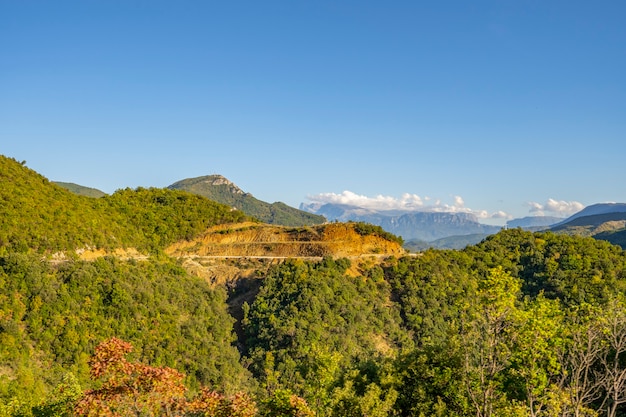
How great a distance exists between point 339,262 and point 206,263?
20199 mm

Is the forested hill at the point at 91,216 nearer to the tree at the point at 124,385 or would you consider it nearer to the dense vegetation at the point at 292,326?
the dense vegetation at the point at 292,326

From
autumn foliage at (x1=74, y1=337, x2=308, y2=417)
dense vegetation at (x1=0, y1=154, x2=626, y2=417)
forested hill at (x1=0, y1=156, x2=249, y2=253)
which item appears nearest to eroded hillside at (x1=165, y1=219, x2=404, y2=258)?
forested hill at (x1=0, y1=156, x2=249, y2=253)

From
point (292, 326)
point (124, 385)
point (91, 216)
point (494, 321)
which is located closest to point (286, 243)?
point (292, 326)

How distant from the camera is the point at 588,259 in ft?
177

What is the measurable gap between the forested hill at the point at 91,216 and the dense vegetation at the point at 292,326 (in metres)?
0.23

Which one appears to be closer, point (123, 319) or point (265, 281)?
point (123, 319)

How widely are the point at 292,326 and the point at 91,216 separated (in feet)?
100

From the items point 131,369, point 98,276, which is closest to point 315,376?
point 131,369

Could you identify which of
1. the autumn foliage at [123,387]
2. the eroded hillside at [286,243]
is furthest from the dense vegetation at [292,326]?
the eroded hillside at [286,243]

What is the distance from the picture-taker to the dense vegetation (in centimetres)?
1419

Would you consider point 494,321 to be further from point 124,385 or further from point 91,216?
point 91,216

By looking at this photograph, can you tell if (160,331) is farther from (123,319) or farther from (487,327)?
(487,327)

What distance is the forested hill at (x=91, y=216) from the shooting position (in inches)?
1709

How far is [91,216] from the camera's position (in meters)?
53.4
